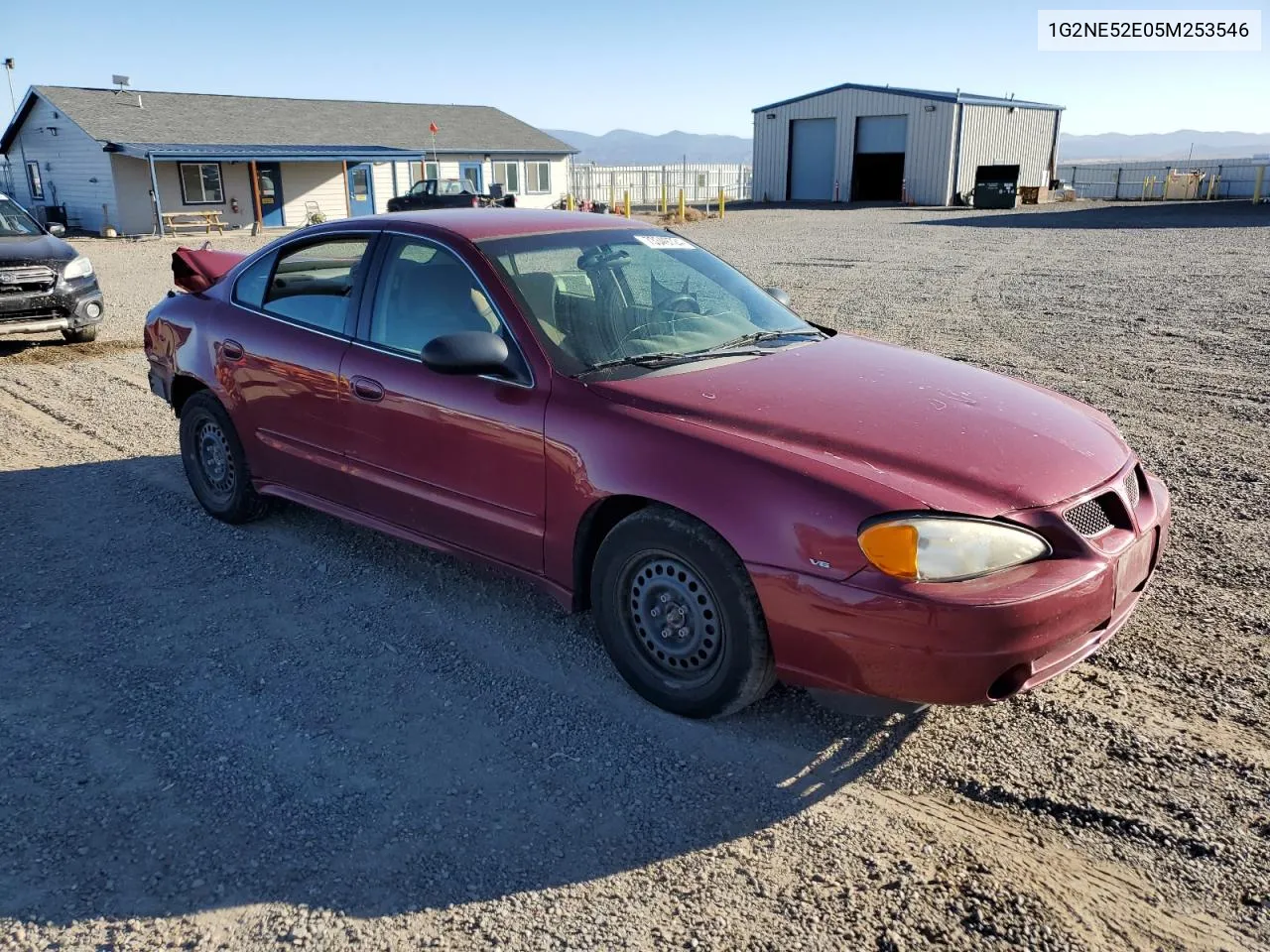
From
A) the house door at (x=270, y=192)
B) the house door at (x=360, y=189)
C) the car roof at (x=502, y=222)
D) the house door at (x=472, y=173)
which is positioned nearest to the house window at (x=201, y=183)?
the house door at (x=270, y=192)

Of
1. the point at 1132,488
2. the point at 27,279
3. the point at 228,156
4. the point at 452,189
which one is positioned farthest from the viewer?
the point at 452,189

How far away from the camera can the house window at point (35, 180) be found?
35312 mm

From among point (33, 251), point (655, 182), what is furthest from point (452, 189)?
point (33, 251)

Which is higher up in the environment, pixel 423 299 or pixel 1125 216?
pixel 423 299

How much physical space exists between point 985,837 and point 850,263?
53.9 ft

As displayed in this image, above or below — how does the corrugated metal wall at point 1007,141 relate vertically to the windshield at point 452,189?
above

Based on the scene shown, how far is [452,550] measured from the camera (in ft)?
13.7

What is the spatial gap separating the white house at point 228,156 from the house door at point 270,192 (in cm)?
4

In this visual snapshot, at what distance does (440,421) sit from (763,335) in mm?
1452

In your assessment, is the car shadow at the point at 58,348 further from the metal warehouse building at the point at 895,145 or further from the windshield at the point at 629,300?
the metal warehouse building at the point at 895,145

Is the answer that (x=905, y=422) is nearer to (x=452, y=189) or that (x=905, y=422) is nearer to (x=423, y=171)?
(x=452, y=189)

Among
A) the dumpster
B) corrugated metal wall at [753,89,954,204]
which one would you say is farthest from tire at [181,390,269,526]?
corrugated metal wall at [753,89,954,204]

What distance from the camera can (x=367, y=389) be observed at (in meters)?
4.32

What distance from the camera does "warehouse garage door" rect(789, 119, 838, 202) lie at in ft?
147
